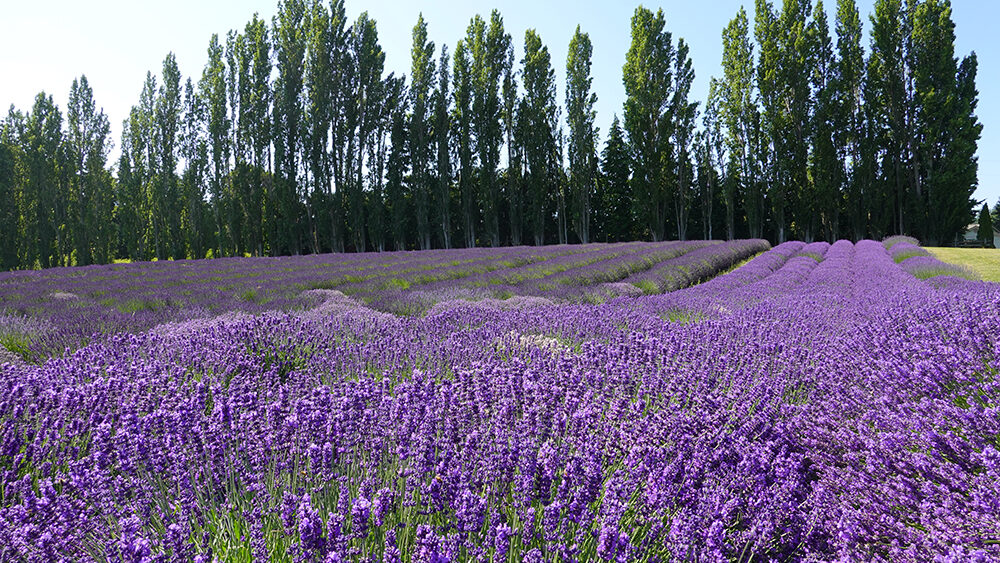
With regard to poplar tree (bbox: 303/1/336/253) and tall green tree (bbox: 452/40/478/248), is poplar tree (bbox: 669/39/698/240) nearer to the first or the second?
tall green tree (bbox: 452/40/478/248)

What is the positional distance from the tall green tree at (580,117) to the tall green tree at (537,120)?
1.25 metres

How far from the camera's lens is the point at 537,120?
31.5 meters

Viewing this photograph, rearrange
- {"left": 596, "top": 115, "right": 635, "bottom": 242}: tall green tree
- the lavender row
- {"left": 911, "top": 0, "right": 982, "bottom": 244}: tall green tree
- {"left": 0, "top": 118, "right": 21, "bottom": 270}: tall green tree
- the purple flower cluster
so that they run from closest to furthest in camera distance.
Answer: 1. the purple flower cluster
2. the lavender row
3. {"left": 911, "top": 0, "right": 982, "bottom": 244}: tall green tree
4. {"left": 0, "top": 118, "right": 21, "bottom": 270}: tall green tree
5. {"left": 596, "top": 115, "right": 635, "bottom": 242}: tall green tree

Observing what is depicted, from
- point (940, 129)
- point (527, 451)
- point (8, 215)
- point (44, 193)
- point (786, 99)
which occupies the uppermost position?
point (786, 99)

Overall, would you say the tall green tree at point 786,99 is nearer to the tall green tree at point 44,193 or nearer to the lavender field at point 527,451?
the lavender field at point 527,451

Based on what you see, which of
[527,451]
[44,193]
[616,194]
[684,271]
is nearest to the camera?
[527,451]

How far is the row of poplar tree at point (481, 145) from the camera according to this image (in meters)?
27.9

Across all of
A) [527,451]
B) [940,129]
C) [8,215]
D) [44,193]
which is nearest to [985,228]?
[940,129]

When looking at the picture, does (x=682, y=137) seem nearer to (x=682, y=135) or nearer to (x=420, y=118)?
(x=682, y=135)

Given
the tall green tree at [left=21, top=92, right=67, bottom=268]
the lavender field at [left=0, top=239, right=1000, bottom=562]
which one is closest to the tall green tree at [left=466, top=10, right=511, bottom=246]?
the tall green tree at [left=21, top=92, right=67, bottom=268]

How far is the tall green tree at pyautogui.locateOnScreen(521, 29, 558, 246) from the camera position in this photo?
3133cm

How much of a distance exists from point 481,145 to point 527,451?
31.0 meters

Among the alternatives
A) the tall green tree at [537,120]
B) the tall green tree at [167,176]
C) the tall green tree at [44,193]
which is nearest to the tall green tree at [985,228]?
the tall green tree at [537,120]

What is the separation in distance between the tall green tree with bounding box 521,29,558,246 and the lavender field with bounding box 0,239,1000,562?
28301mm
